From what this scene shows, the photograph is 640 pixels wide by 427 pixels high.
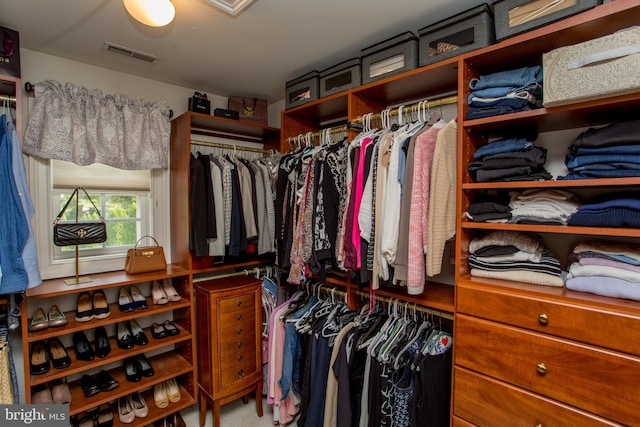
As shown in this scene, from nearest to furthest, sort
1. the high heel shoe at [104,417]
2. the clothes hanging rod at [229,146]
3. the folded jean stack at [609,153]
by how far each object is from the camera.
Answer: the folded jean stack at [609,153], the high heel shoe at [104,417], the clothes hanging rod at [229,146]

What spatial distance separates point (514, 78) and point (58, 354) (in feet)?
8.85

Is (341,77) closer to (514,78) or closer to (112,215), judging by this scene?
(514,78)

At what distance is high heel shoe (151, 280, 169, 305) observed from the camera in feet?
6.88

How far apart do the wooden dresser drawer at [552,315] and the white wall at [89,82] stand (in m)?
2.15

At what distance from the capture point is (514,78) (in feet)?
4.31

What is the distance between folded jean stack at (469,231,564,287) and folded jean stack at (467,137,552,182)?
28cm

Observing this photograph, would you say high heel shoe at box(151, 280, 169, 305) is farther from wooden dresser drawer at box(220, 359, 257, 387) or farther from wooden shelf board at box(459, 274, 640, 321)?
wooden shelf board at box(459, 274, 640, 321)

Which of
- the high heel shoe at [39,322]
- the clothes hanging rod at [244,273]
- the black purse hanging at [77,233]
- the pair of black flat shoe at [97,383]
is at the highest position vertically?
the black purse hanging at [77,233]

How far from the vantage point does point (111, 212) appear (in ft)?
7.41

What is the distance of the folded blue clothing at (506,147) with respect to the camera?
1332mm

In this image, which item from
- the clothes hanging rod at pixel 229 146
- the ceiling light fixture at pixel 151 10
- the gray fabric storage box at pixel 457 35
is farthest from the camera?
the clothes hanging rod at pixel 229 146


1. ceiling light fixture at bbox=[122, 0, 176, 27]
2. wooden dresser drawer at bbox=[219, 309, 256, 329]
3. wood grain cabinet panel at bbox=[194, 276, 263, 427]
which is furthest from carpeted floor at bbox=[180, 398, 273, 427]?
ceiling light fixture at bbox=[122, 0, 176, 27]

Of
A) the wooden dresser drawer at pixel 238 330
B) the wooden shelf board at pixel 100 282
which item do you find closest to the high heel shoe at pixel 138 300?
the wooden shelf board at pixel 100 282

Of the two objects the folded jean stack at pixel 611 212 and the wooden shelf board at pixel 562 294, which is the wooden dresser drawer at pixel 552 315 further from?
the folded jean stack at pixel 611 212
